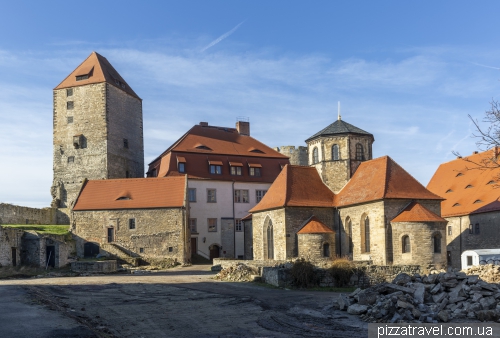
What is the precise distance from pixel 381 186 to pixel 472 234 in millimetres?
12820

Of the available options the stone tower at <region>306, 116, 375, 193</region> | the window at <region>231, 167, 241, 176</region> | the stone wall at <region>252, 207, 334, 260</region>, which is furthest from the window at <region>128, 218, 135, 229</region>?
the stone tower at <region>306, 116, 375, 193</region>

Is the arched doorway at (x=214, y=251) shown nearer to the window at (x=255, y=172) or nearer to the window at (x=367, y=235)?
the window at (x=255, y=172)

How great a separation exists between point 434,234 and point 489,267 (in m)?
6.67

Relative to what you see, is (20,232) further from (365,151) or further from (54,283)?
(365,151)

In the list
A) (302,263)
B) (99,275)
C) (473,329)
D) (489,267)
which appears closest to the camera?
(473,329)

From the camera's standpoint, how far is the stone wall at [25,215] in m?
45.8

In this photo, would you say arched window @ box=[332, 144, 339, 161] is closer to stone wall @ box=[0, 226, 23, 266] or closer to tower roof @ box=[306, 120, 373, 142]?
tower roof @ box=[306, 120, 373, 142]

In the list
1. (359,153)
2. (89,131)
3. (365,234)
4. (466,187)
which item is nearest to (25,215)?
(89,131)

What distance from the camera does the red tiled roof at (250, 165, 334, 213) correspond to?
36.3 meters

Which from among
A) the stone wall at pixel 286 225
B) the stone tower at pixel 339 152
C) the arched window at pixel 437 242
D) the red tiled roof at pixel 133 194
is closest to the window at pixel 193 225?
the red tiled roof at pixel 133 194

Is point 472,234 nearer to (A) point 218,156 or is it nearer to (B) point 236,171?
(B) point 236,171

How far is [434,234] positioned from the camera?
3234 cm

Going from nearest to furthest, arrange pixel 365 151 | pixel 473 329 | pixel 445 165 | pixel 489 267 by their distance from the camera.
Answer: pixel 473 329 → pixel 489 267 → pixel 365 151 → pixel 445 165

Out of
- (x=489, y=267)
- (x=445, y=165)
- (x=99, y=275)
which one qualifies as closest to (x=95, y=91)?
(x=99, y=275)
